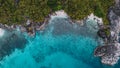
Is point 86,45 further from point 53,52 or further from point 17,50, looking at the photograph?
point 17,50

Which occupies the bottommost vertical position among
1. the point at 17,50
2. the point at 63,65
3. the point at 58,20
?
the point at 63,65

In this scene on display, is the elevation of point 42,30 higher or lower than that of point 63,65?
higher

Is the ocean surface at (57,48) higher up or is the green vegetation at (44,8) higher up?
the green vegetation at (44,8)

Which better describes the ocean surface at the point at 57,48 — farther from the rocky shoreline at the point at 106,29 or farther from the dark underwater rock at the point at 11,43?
the rocky shoreline at the point at 106,29

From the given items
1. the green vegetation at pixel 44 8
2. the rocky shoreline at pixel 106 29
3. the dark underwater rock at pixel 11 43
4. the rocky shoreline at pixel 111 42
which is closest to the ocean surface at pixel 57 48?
the dark underwater rock at pixel 11 43

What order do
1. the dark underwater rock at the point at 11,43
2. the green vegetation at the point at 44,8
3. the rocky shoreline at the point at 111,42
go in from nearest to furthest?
1. the rocky shoreline at the point at 111,42
2. the green vegetation at the point at 44,8
3. the dark underwater rock at the point at 11,43


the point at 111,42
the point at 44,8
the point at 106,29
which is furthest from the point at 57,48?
the point at 111,42

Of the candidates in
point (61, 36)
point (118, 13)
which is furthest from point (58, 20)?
point (118, 13)
